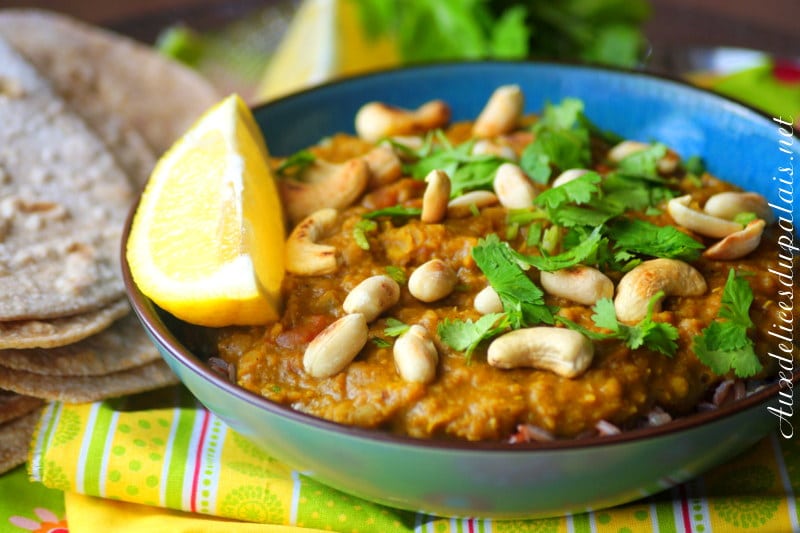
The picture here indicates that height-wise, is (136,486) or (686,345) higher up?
(686,345)

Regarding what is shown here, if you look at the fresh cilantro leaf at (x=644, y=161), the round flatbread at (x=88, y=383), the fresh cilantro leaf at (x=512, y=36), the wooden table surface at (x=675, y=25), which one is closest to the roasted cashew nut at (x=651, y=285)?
the fresh cilantro leaf at (x=644, y=161)

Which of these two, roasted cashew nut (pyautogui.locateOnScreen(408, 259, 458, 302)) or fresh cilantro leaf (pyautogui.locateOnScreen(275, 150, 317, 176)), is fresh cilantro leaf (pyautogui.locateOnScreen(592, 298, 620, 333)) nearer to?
roasted cashew nut (pyautogui.locateOnScreen(408, 259, 458, 302))

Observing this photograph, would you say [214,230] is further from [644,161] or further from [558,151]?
[644,161]

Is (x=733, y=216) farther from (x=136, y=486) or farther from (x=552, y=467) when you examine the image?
(x=136, y=486)

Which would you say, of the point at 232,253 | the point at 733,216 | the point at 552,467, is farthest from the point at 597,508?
the point at 232,253

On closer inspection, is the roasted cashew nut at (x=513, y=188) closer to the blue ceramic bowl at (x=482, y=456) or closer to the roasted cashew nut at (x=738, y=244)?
the roasted cashew nut at (x=738, y=244)
